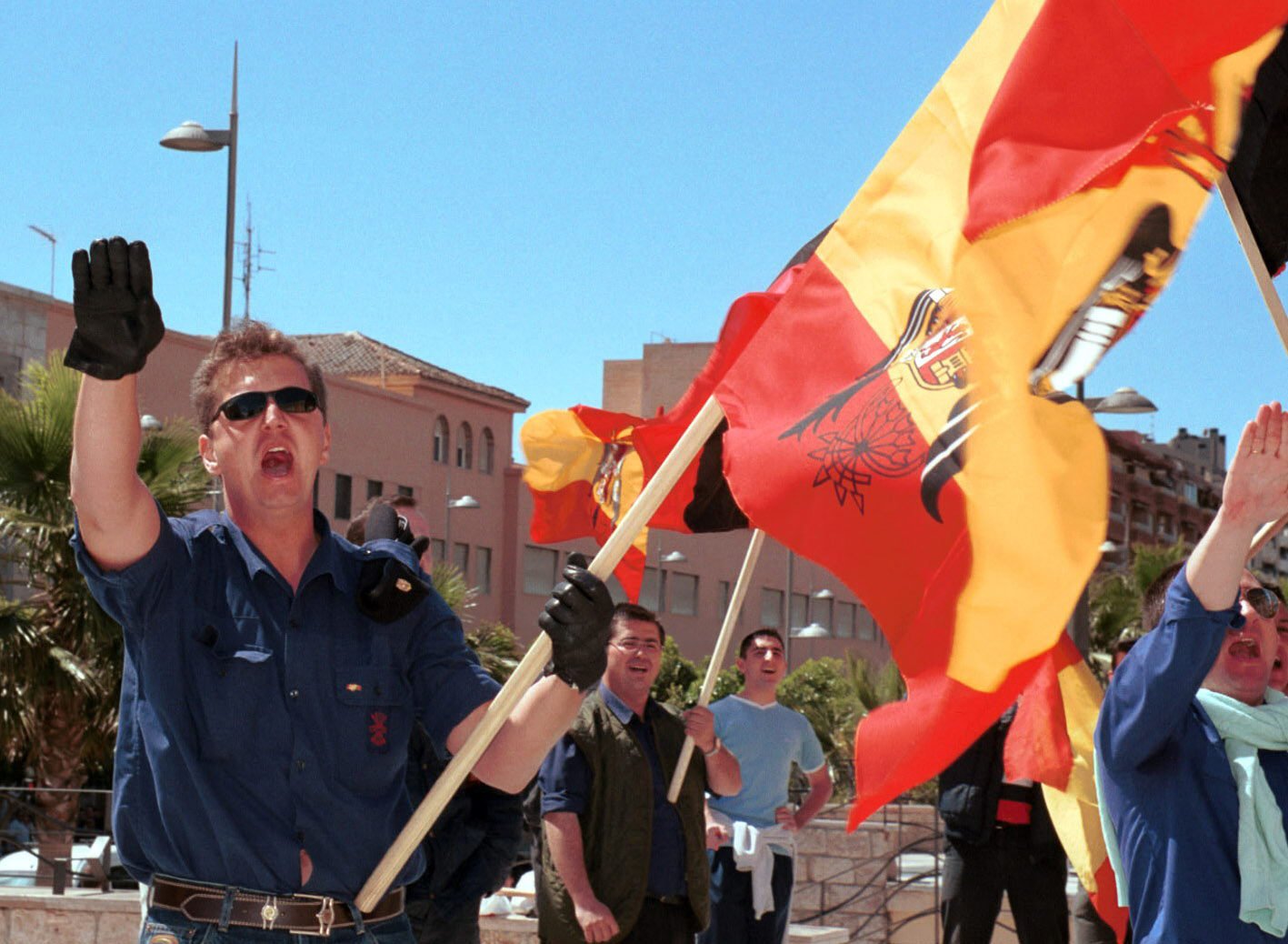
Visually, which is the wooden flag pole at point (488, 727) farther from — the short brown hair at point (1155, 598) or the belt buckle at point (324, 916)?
the short brown hair at point (1155, 598)

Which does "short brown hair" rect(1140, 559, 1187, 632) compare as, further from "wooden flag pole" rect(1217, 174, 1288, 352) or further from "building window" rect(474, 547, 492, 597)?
"building window" rect(474, 547, 492, 597)

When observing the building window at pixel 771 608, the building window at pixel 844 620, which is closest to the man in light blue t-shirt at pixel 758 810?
the building window at pixel 771 608

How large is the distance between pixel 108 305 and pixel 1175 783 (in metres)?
2.45

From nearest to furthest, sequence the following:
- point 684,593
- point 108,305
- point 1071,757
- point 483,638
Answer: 1. point 108,305
2. point 1071,757
3. point 483,638
4. point 684,593

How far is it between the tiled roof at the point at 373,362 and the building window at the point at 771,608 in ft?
45.7

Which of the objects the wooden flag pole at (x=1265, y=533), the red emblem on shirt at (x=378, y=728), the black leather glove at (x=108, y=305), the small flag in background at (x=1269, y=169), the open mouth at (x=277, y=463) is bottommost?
the red emblem on shirt at (x=378, y=728)

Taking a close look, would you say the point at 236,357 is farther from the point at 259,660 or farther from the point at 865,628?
the point at 865,628

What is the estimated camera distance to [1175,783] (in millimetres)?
4098

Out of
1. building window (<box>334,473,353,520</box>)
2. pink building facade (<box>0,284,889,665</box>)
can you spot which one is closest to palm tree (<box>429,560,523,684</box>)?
pink building facade (<box>0,284,889,665</box>)

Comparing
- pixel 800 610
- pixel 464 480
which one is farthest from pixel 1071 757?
pixel 800 610

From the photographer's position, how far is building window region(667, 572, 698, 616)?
65812 mm

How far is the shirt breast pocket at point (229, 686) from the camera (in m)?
3.28

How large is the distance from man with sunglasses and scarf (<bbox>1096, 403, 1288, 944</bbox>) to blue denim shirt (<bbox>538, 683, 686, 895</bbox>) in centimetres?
327

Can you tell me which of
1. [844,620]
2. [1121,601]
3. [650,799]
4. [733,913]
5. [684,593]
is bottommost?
[733,913]
